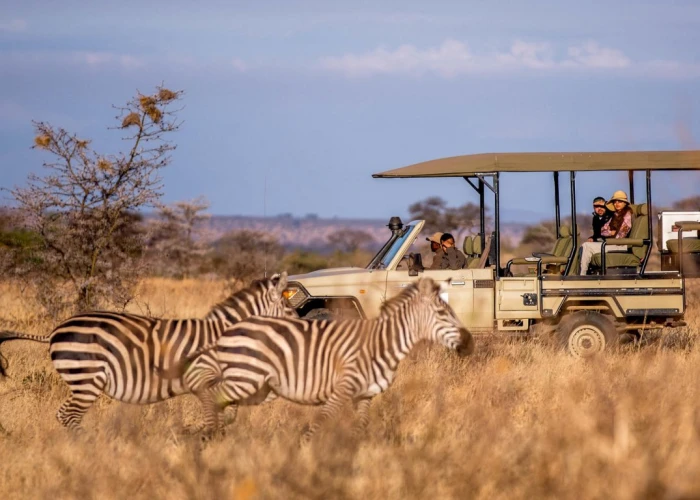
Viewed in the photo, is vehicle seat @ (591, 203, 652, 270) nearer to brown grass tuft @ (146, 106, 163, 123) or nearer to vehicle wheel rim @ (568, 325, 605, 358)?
vehicle wheel rim @ (568, 325, 605, 358)

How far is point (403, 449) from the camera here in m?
6.19

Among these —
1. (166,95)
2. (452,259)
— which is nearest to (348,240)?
(166,95)

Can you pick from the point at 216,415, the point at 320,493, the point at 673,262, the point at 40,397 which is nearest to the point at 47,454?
the point at 216,415

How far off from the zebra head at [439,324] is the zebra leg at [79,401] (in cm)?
236

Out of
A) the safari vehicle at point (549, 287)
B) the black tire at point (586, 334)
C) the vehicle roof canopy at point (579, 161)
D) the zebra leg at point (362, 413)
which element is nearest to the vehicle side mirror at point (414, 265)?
the safari vehicle at point (549, 287)

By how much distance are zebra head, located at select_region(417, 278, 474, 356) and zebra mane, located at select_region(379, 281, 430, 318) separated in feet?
0.19

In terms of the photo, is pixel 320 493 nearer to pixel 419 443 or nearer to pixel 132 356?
pixel 419 443

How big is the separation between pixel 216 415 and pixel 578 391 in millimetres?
2914

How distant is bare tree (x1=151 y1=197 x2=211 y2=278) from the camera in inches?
1268

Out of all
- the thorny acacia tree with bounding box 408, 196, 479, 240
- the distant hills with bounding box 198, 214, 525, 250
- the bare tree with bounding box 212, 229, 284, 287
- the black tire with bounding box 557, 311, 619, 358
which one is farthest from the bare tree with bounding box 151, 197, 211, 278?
the distant hills with bounding box 198, 214, 525, 250

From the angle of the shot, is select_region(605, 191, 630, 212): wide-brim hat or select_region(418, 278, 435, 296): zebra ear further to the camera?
select_region(605, 191, 630, 212): wide-brim hat

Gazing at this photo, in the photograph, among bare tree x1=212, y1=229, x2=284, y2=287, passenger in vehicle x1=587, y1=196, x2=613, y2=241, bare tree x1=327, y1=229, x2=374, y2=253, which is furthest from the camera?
bare tree x1=327, y1=229, x2=374, y2=253

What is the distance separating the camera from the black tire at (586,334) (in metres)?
11.0

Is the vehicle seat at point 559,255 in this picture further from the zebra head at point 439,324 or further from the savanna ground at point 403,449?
the zebra head at point 439,324
